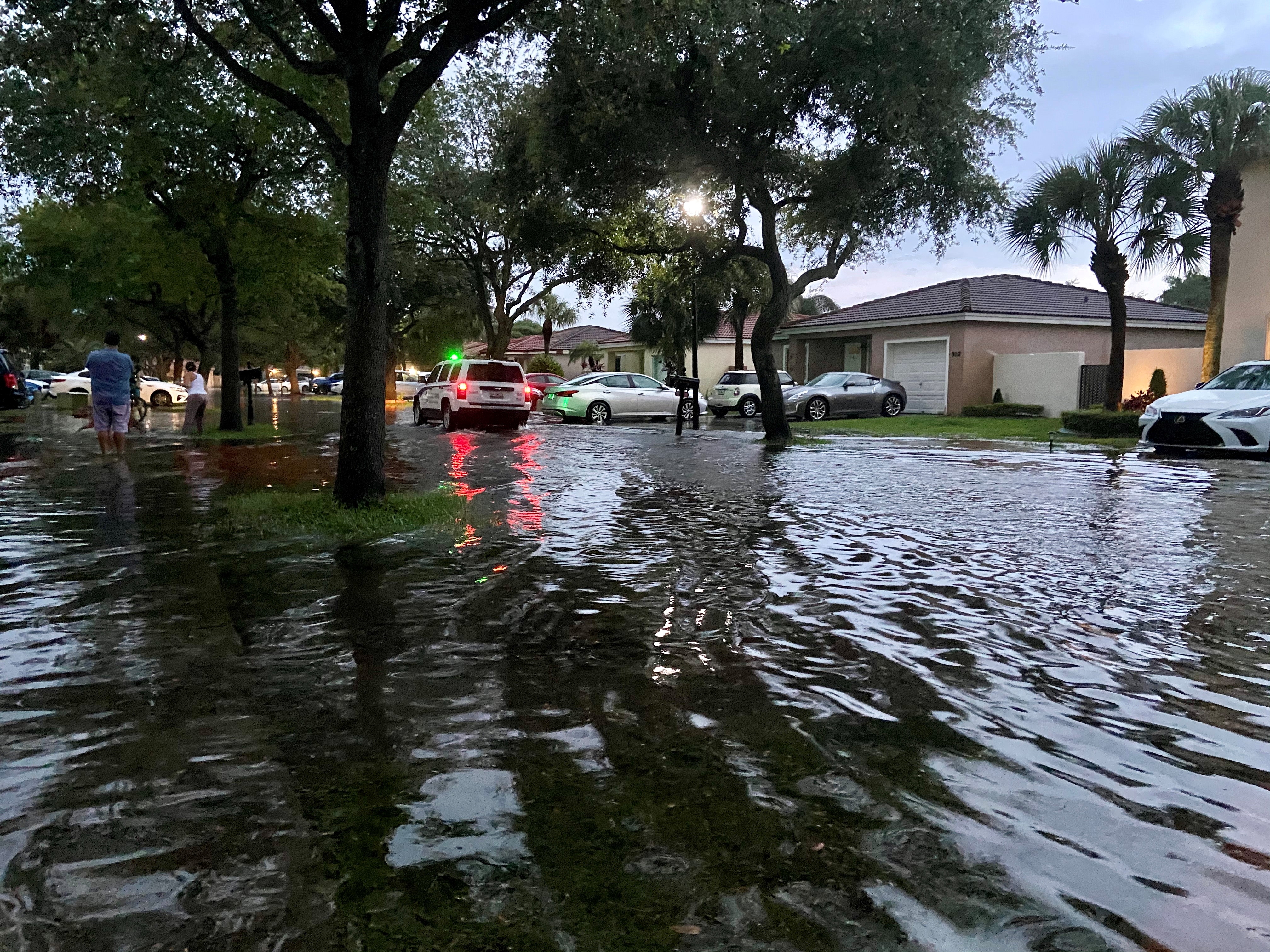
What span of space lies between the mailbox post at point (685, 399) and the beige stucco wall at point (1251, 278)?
1274 centimetres

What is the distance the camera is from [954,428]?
993 inches

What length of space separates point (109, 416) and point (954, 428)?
64.4ft

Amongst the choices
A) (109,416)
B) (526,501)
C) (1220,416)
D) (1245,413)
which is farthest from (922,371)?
(109,416)

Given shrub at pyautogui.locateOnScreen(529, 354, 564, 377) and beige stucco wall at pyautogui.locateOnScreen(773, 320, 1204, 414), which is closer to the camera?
beige stucco wall at pyautogui.locateOnScreen(773, 320, 1204, 414)

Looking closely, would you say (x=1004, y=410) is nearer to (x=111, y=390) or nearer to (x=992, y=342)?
(x=992, y=342)

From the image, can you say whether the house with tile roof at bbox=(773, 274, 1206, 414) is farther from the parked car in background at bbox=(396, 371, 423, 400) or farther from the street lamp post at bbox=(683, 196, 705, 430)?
the parked car in background at bbox=(396, 371, 423, 400)

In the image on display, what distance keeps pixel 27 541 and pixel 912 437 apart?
19155 mm

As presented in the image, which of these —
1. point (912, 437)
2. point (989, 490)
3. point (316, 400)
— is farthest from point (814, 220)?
point (316, 400)

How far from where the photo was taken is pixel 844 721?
385 centimetres

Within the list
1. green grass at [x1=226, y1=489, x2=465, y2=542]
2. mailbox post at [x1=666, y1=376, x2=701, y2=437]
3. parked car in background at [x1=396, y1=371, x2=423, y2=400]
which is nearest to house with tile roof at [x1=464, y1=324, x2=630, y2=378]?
parked car in background at [x1=396, y1=371, x2=423, y2=400]

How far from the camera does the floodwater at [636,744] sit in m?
2.49

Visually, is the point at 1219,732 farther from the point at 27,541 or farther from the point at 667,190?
the point at 667,190

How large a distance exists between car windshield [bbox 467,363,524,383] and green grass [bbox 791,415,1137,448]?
24.5 ft

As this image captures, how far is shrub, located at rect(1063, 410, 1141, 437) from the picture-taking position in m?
21.9
